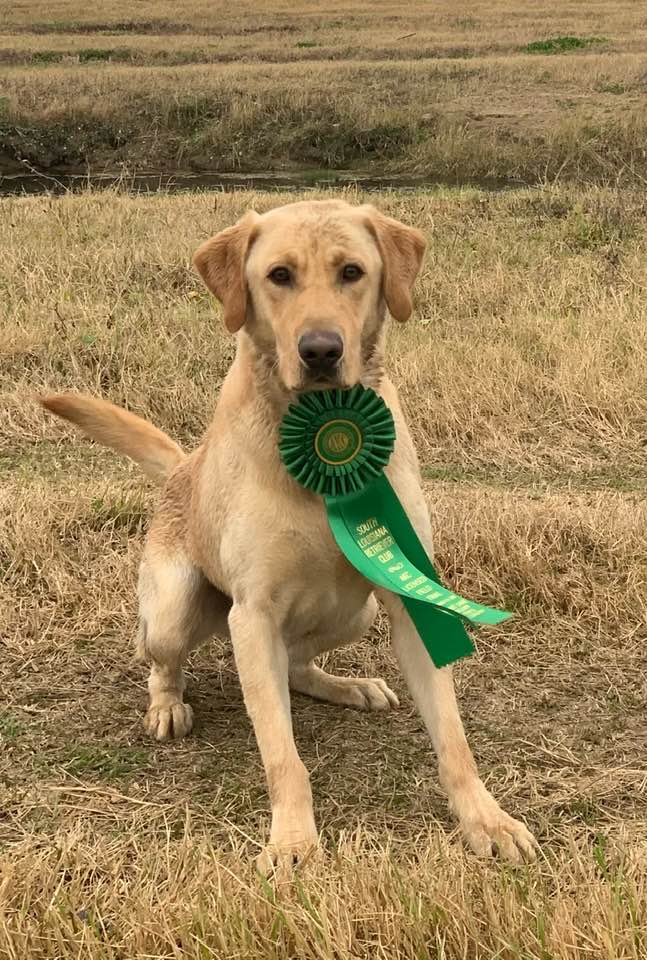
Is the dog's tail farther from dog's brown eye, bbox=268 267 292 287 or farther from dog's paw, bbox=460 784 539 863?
dog's paw, bbox=460 784 539 863

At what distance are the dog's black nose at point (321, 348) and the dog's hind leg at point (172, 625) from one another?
2.98 feet

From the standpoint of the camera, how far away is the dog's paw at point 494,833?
272 centimetres

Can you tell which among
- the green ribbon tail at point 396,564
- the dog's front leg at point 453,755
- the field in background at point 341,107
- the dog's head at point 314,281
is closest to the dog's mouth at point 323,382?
the dog's head at point 314,281

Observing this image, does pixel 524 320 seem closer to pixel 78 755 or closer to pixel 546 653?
pixel 546 653

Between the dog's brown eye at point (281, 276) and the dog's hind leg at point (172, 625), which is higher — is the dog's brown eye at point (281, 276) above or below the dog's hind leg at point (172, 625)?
above

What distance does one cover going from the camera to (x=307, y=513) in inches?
119

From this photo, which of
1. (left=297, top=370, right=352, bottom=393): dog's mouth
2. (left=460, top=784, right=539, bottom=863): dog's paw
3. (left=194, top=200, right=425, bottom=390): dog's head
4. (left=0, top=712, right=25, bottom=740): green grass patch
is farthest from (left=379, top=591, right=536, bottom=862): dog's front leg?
(left=0, top=712, right=25, bottom=740): green grass patch

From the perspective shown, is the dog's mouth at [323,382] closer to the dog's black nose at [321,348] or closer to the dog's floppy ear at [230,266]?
the dog's black nose at [321,348]

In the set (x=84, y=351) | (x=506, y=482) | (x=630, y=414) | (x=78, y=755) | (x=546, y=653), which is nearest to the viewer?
(x=78, y=755)

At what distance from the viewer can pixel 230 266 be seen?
126 inches

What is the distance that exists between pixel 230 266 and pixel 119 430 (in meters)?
0.94

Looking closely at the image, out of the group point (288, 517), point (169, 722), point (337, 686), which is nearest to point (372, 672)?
point (337, 686)

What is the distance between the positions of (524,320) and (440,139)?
13709mm

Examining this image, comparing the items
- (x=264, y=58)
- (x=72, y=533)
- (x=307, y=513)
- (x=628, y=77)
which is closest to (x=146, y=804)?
(x=307, y=513)
